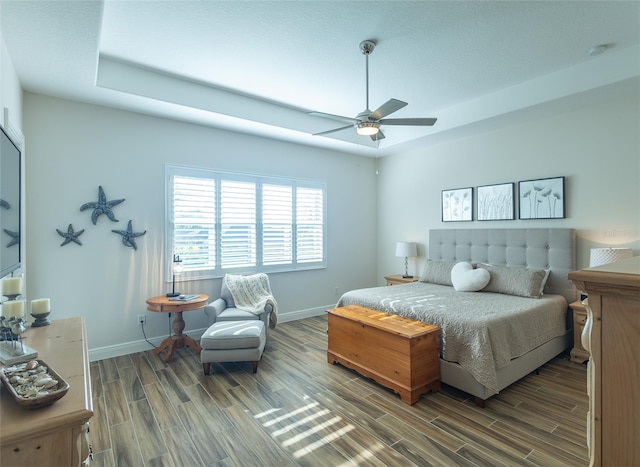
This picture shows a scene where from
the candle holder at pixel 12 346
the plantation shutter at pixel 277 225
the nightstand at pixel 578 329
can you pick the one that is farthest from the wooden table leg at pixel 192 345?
the nightstand at pixel 578 329

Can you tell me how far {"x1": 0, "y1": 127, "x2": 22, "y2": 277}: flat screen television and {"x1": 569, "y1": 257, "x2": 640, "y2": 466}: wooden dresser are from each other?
2483 mm

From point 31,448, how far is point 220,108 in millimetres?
3493

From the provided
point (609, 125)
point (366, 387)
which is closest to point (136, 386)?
point (366, 387)

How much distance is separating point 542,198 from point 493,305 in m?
1.71

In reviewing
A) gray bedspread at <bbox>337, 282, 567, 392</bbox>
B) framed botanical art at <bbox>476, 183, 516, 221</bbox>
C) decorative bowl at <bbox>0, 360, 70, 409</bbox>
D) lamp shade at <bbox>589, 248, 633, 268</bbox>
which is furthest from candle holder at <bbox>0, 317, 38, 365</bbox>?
framed botanical art at <bbox>476, 183, 516, 221</bbox>

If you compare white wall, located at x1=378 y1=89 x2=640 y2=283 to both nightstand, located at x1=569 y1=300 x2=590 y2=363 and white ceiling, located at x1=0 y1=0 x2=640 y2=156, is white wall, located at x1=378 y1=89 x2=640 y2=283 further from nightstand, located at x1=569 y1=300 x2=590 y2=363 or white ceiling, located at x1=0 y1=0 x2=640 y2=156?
nightstand, located at x1=569 y1=300 x2=590 y2=363

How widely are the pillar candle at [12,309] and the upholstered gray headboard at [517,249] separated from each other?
469 cm

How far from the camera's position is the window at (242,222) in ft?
13.5

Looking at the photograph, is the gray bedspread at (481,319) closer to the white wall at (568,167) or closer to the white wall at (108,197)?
the white wall at (568,167)

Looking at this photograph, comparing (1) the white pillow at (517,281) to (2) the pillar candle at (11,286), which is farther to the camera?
(1) the white pillow at (517,281)

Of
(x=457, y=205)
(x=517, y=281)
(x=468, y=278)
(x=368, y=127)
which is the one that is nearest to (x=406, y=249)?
(x=457, y=205)

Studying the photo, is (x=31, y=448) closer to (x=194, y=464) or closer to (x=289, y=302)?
(x=194, y=464)

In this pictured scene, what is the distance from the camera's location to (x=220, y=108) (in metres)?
3.78

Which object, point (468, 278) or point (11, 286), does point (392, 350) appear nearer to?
point (468, 278)
